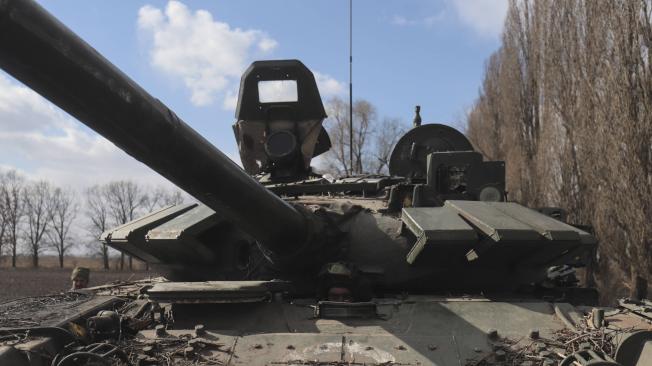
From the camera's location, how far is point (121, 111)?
4.12 meters

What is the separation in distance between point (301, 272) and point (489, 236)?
2098 mm

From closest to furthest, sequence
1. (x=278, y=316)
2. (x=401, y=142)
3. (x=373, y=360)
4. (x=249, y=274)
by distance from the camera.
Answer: (x=373, y=360), (x=278, y=316), (x=249, y=274), (x=401, y=142)

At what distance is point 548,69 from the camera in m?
26.2

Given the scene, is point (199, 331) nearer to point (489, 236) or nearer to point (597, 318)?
point (489, 236)

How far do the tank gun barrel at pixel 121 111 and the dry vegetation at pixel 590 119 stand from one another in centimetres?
1597

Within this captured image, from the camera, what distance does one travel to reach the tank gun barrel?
3.57 meters

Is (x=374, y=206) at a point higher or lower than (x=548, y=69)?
lower

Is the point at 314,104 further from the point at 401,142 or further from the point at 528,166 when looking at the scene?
the point at 528,166

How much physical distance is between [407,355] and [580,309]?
2052 millimetres

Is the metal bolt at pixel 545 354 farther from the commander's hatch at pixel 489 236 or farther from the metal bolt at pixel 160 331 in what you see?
the metal bolt at pixel 160 331

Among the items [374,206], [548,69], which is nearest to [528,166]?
[548,69]

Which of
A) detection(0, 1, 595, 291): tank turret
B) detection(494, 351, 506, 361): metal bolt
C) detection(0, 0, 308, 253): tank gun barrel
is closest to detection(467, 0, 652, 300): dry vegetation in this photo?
detection(0, 1, 595, 291): tank turret

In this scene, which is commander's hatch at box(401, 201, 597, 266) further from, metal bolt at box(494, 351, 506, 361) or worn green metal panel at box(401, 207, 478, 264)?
metal bolt at box(494, 351, 506, 361)

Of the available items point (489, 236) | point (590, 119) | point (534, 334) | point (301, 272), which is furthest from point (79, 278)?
point (590, 119)
